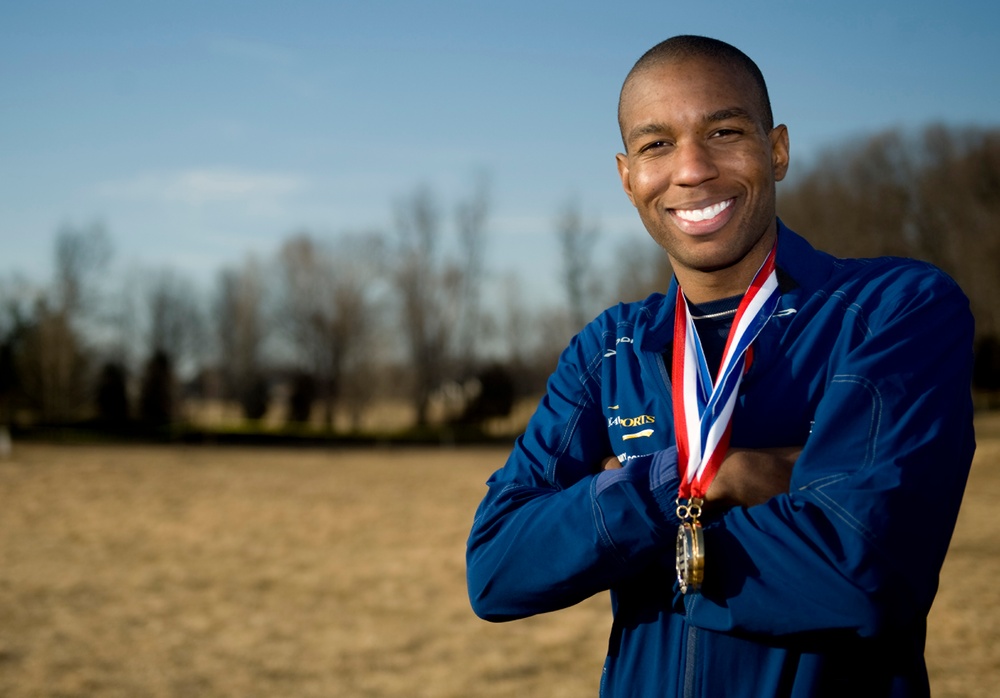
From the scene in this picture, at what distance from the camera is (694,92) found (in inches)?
84.4

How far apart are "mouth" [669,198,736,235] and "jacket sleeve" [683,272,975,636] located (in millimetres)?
397

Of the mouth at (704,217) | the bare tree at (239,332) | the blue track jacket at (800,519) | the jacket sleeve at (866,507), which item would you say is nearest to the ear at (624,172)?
the mouth at (704,217)

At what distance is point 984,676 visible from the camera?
816 centimetres

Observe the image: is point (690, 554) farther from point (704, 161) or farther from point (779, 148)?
→ point (779, 148)

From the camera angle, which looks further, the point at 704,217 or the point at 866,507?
the point at 704,217

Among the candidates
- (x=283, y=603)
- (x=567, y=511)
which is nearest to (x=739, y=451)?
(x=567, y=511)

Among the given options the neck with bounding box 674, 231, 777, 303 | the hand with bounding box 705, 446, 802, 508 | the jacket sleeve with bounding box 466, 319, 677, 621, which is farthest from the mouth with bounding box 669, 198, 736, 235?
the hand with bounding box 705, 446, 802, 508

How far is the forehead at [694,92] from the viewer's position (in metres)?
2.14

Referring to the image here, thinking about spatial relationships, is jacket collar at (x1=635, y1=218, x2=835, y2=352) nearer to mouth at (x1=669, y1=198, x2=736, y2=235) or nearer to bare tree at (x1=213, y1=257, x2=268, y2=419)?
mouth at (x1=669, y1=198, x2=736, y2=235)

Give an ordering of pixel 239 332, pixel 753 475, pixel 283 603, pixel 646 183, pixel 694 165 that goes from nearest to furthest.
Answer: pixel 753 475, pixel 694 165, pixel 646 183, pixel 283 603, pixel 239 332

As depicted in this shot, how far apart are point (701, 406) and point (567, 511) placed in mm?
365

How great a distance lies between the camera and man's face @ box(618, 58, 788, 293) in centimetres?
214

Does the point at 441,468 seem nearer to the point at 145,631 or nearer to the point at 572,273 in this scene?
the point at 145,631

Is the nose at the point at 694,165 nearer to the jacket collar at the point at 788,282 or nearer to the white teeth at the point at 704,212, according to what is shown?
the white teeth at the point at 704,212
